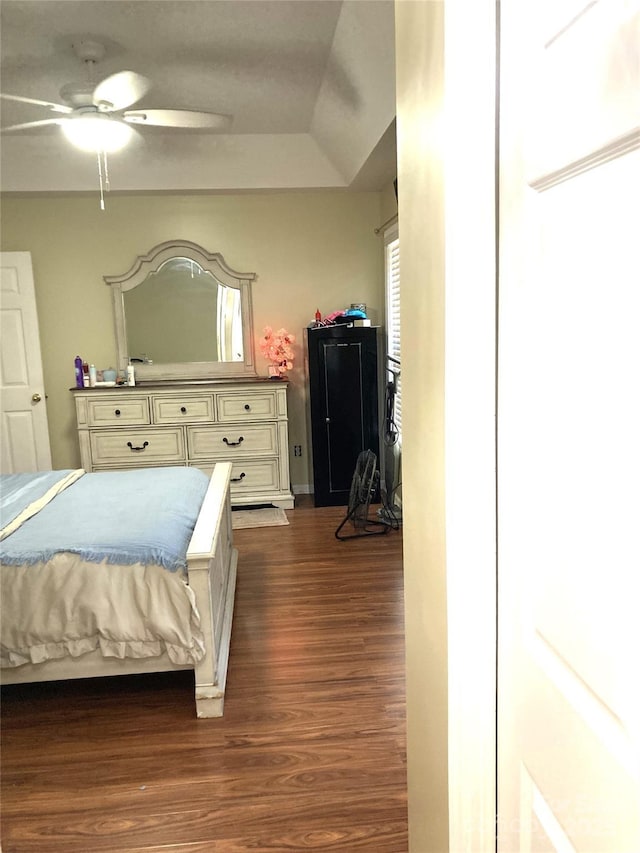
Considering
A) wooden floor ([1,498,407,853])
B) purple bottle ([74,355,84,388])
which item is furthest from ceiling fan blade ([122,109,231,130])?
wooden floor ([1,498,407,853])

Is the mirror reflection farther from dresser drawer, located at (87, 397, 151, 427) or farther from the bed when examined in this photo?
the bed

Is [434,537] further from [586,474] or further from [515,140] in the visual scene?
[515,140]

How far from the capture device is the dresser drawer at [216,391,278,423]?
495 cm

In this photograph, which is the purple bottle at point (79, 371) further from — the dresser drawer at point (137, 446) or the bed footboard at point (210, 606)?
the bed footboard at point (210, 606)

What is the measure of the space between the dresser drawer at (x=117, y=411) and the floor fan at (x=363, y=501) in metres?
1.72

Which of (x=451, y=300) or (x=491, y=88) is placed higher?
(x=491, y=88)

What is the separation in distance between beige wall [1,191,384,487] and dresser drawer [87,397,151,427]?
576 millimetres

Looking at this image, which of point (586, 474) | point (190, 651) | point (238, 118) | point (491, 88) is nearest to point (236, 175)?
point (238, 118)

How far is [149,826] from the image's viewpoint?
6.23 feet

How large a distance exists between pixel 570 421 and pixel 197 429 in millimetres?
4321

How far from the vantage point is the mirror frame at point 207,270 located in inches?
204

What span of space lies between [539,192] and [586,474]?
391 millimetres

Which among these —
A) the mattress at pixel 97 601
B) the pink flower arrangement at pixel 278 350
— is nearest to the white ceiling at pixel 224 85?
the pink flower arrangement at pixel 278 350

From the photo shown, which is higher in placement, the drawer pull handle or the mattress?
the drawer pull handle
